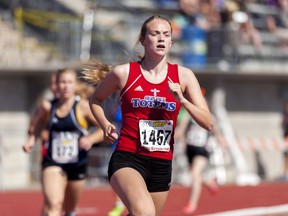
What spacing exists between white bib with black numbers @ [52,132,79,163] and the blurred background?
32.7 feet

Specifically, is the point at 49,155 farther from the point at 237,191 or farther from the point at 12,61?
the point at 12,61

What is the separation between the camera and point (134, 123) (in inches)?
342

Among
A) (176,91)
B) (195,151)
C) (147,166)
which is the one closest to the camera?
(176,91)

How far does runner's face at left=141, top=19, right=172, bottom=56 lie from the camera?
8.63 metres

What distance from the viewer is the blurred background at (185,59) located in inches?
926

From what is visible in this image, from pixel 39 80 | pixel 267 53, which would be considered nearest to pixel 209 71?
pixel 267 53

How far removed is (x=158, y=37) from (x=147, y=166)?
105 cm

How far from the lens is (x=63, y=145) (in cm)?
1159

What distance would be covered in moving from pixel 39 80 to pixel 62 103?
13038 mm

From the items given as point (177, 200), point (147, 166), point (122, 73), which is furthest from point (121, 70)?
point (177, 200)

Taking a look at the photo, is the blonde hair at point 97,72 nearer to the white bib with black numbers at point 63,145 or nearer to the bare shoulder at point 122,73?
the bare shoulder at point 122,73

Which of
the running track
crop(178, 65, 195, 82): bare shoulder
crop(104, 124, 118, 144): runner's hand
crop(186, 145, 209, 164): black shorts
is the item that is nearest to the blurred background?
the running track

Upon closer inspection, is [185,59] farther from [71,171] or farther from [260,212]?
[71,171]

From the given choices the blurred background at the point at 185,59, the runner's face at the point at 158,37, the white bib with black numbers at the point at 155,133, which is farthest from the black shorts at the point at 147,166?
the blurred background at the point at 185,59
